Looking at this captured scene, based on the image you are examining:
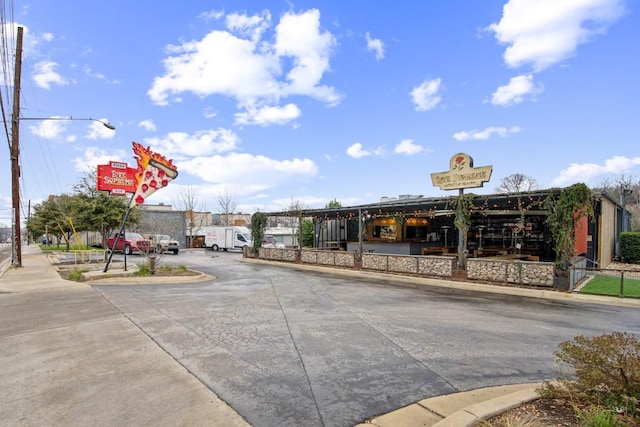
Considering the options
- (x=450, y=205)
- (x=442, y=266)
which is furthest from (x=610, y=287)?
(x=450, y=205)

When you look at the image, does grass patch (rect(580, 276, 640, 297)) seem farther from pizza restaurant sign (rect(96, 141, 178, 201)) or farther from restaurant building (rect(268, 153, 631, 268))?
pizza restaurant sign (rect(96, 141, 178, 201))

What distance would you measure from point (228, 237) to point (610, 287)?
29380mm

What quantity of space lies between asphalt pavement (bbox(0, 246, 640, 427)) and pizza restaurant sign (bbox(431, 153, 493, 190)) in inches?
244

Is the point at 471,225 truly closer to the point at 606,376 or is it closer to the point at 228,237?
the point at 606,376

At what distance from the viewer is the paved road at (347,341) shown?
4.14 m

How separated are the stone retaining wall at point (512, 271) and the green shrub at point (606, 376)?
32.4 feet

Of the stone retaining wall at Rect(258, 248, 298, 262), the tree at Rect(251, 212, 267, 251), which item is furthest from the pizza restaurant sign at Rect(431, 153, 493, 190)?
the tree at Rect(251, 212, 267, 251)

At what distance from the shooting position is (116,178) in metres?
20.1

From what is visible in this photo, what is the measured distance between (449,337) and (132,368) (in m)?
5.03

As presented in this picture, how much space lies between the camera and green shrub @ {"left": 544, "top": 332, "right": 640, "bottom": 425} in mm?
3219

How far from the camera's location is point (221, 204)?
57875 millimetres

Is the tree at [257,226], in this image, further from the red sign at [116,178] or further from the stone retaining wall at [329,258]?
the red sign at [116,178]

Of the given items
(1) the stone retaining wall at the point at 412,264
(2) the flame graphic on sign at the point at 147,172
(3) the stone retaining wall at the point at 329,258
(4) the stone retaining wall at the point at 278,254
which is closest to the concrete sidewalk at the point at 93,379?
(2) the flame graphic on sign at the point at 147,172

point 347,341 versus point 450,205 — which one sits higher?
point 450,205
